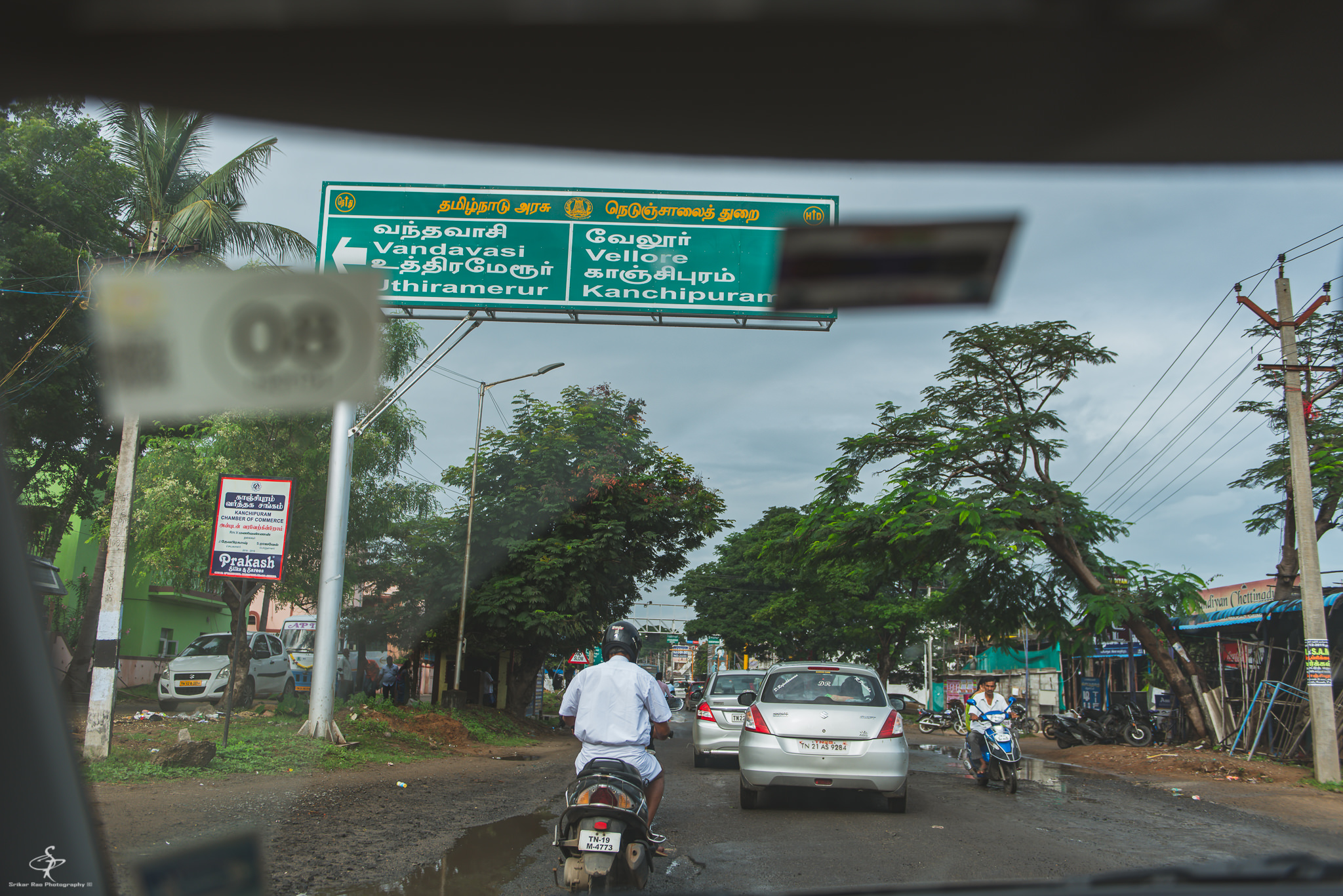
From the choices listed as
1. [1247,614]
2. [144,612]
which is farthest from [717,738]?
[144,612]

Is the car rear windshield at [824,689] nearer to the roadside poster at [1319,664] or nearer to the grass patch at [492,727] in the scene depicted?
the roadside poster at [1319,664]

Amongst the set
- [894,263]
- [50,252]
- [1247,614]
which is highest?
[50,252]

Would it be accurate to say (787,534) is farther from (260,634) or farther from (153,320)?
(153,320)

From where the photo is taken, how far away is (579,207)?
1041cm

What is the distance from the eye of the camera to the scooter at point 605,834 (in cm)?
491

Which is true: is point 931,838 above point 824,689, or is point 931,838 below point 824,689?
below

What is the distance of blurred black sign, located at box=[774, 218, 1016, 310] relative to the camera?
3742 mm

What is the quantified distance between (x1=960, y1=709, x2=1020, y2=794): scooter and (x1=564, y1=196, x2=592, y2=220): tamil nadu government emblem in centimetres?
766

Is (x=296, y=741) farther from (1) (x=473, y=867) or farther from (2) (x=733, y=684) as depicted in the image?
(1) (x=473, y=867)

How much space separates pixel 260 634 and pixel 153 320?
48.1 feet

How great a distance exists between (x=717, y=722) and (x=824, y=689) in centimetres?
494

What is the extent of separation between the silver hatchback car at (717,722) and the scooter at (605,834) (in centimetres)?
889

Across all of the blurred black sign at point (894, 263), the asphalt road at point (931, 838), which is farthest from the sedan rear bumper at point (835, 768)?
the blurred black sign at point (894, 263)

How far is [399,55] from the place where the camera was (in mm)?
4020
